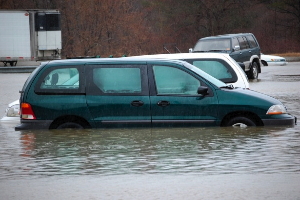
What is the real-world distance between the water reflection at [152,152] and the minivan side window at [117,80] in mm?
663

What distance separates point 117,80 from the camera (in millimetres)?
12492

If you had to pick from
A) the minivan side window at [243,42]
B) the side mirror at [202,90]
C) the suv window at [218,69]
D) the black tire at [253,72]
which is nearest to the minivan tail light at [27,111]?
the side mirror at [202,90]

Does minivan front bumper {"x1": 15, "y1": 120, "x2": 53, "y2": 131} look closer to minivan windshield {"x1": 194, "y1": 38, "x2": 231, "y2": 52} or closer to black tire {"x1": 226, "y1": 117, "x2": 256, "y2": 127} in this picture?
black tire {"x1": 226, "y1": 117, "x2": 256, "y2": 127}

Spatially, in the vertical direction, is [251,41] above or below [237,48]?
above

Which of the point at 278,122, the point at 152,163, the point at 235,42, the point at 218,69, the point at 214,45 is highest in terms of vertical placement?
the point at 235,42

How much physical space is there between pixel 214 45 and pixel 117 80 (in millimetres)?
19339

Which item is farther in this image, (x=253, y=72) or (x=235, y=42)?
(x=253, y=72)

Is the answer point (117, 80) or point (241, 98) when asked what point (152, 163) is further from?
point (241, 98)

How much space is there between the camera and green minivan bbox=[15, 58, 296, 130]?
12.4m

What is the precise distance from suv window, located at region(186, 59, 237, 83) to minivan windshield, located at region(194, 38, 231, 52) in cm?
1496

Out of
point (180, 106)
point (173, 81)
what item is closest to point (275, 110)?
point (180, 106)

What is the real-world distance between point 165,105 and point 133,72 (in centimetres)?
73

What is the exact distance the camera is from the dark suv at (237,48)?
3106cm

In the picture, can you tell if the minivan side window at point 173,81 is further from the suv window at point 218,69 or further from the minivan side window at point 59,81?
the suv window at point 218,69
